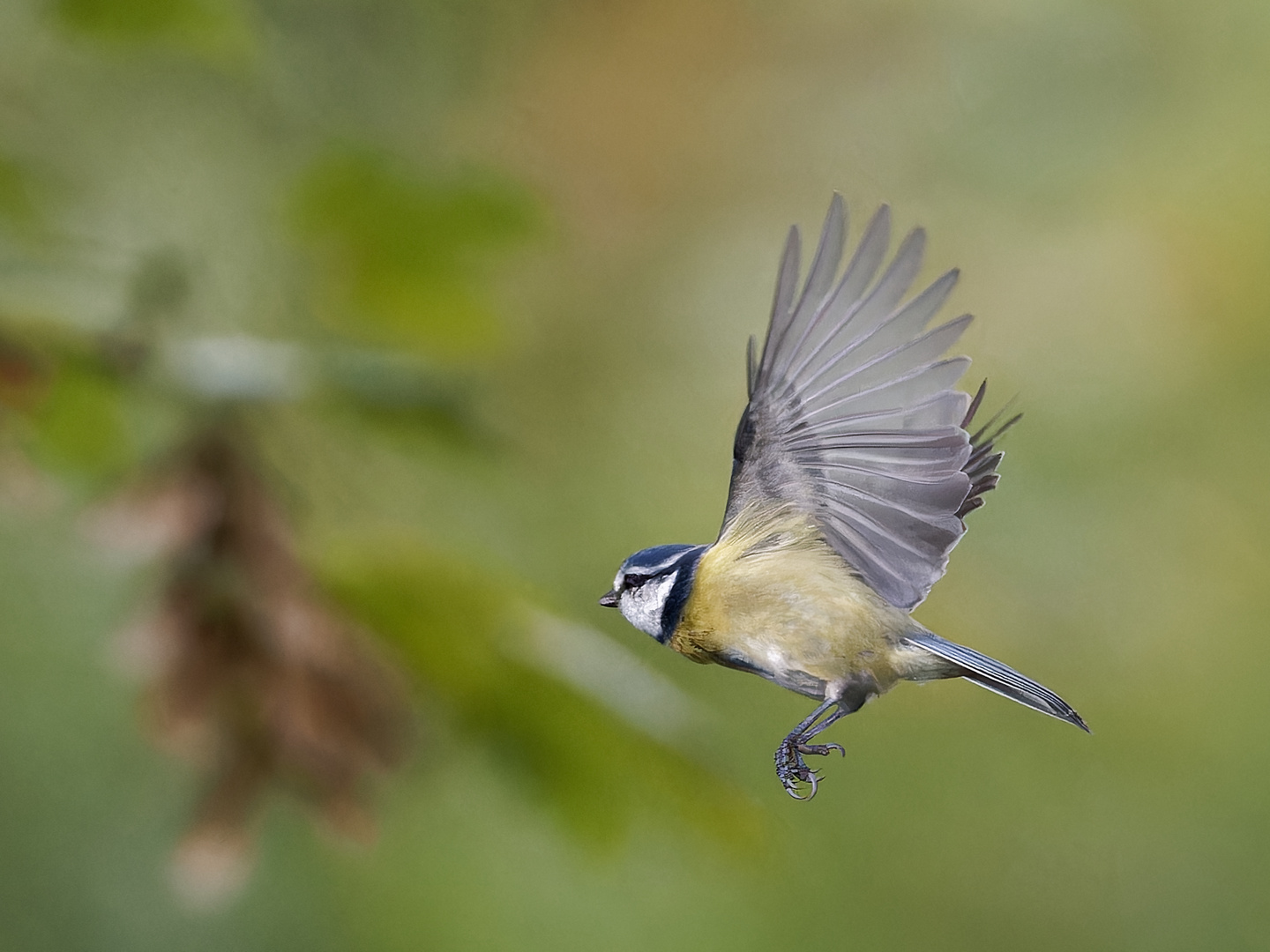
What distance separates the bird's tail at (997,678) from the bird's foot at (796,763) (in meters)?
0.05

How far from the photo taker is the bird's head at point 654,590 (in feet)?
1.67

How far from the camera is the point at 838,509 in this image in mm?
502

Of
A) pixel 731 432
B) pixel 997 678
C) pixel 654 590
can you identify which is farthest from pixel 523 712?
pixel 731 432

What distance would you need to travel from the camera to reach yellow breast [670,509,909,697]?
499mm

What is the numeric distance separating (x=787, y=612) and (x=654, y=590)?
56 millimetres

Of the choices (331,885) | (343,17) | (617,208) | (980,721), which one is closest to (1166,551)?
(980,721)

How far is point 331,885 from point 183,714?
111 cm

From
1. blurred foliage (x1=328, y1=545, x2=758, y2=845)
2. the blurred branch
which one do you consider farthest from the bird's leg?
the blurred branch

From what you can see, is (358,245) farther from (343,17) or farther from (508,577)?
(343,17)

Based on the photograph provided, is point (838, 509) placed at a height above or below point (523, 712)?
above

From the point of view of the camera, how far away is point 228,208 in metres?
1.69

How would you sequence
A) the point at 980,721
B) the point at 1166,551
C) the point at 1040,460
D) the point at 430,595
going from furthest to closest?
the point at 1166,551
the point at 980,721
the point at 1040,460
the point at 430,595

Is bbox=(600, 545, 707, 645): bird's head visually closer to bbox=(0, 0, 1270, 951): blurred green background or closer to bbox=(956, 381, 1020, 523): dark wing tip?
bbox=(956, 381, 1020, 523): dark wing tip

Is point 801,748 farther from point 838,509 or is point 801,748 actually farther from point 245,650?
point 245,650
